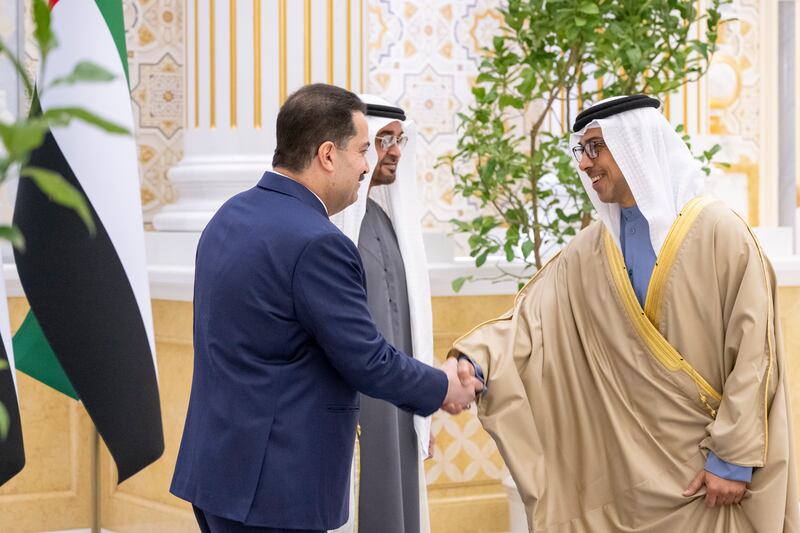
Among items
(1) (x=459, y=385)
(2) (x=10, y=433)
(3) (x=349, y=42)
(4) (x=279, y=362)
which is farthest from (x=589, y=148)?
(2) (x=10, y=433)

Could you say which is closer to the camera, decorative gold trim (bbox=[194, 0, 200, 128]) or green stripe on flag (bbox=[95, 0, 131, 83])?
green stripe on flag (bbox=[95, 0, 131, 83])

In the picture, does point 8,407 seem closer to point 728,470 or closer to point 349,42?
point 728,470

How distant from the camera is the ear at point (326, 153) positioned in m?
2.12

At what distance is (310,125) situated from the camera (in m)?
2.11

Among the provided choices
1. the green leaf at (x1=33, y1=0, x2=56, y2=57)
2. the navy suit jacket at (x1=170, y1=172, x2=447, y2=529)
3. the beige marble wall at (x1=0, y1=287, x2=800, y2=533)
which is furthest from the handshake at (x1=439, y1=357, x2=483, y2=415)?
the green leaf at (x1=33, y1=0, x2=56, y2=57)

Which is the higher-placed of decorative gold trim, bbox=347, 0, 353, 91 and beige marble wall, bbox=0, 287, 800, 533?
decorative gold trim, bbox=347, 0, 353, 91

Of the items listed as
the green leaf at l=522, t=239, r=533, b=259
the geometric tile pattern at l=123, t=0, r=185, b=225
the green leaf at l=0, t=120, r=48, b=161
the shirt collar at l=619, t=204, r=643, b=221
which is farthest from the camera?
the geometric tile pattern at l=123, t=0, r=185, b=225

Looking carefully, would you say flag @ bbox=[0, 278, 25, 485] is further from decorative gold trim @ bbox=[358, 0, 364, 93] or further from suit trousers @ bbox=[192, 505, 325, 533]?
decorative gold trim @ bbox=[358, 0, 364, 93]

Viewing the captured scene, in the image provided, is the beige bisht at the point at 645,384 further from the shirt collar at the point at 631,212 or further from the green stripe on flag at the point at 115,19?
the green stripe on flag at the point at 115,19

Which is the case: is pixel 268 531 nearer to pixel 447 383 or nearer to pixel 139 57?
pixel 447 383

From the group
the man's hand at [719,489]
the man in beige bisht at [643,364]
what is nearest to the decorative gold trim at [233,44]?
the man in beige bisht at [643,364]

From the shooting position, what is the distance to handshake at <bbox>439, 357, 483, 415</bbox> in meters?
2.43

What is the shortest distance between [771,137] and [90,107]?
4.05 metres

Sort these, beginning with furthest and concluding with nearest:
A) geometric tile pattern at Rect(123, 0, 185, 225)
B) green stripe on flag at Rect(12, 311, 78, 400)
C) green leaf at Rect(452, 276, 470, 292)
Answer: geometric tile pattern at Rect(123, 0, 185, 225)
green leaf at Rect(452, 276, 470, 292)
green stripe on flag at Rect(12, 311, 78, 400)
